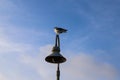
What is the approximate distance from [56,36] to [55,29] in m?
0.43

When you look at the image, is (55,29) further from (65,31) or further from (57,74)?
(57,74)

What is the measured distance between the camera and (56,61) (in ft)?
78.7

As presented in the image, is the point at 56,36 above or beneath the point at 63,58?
above

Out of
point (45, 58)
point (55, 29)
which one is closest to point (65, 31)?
point (55, 29)

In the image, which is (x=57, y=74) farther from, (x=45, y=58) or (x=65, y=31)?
(x=65, y=31)

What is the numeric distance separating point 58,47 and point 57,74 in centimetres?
176

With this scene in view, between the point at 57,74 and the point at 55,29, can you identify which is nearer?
the point at 57,74

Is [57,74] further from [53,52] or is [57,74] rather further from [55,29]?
[55,29]

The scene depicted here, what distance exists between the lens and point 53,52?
23.7m

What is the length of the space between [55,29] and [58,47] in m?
1.23

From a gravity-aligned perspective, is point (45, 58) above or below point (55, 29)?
below

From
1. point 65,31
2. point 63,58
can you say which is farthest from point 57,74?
point 65,31

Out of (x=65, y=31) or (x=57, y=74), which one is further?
(x=65, y=31)

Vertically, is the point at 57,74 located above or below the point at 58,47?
below
